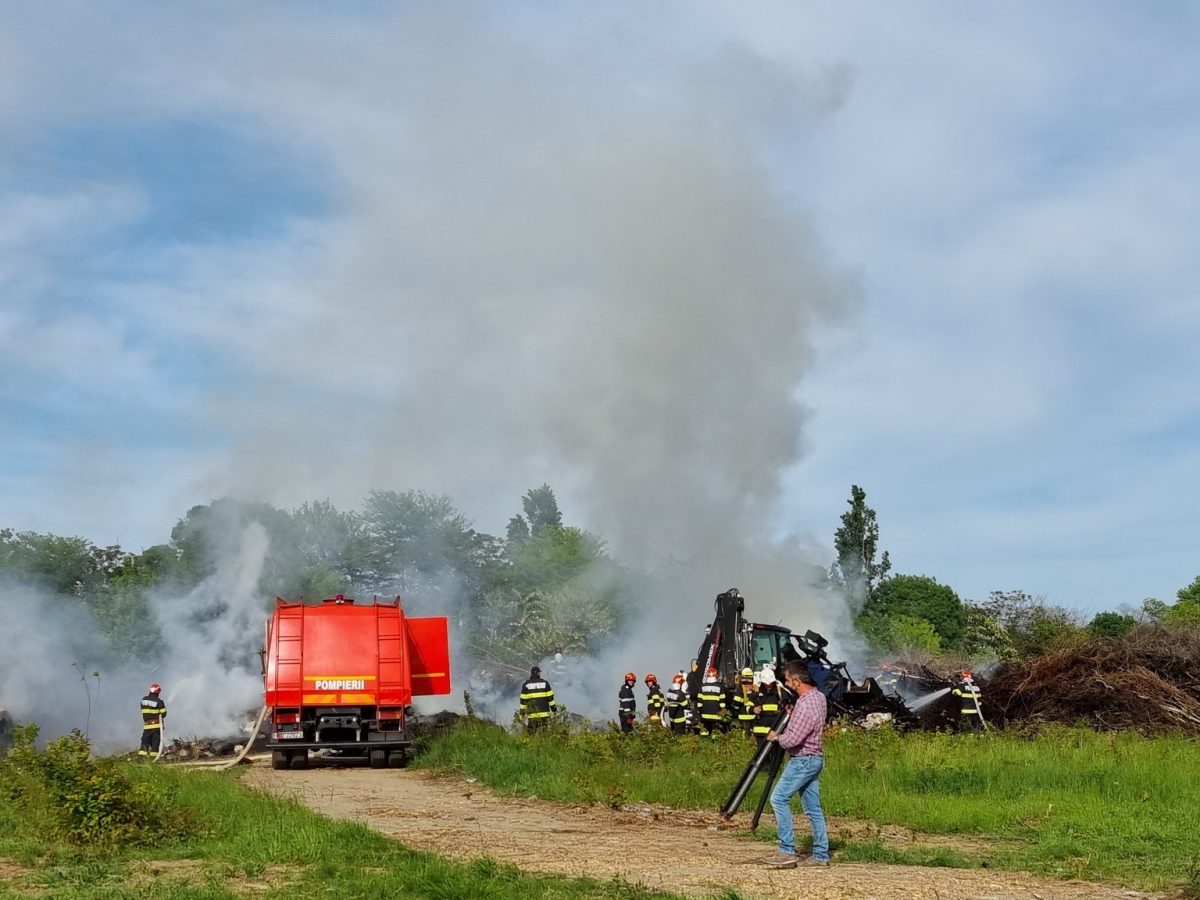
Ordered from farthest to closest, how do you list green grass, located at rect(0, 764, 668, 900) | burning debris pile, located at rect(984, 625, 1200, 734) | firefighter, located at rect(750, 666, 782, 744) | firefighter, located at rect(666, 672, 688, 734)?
firefighter, located at rect(666, 672, 688, 734), burning debris pile, located at rect(984, 625, 1200, 734), firefighter, located at rect(750, 666, 782, 744), green grass, located at rect(0, 764, 668, 900)

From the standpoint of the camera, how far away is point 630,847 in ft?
40.6

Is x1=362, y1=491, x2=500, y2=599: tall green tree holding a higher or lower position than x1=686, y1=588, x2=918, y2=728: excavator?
higher

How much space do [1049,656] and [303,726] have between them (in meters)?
17.0

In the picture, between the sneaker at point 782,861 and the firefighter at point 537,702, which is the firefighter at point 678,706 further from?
the sneaker at point 782,861

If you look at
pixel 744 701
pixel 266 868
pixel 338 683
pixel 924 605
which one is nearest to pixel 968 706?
pixel 744 701

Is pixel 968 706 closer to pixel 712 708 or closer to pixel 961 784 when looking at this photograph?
pixel 712 708

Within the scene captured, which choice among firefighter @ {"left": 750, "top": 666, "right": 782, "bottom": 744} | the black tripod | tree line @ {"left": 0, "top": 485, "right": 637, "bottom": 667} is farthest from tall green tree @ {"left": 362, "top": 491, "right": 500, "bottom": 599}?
the black tripod

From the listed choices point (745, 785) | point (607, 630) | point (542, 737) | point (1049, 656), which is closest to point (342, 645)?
point (542, 737)

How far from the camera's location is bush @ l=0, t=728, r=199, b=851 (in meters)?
11.7

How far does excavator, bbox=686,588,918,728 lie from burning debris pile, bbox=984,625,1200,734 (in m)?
3.24

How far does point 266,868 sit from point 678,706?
57.5ft

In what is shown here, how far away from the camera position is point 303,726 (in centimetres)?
2277

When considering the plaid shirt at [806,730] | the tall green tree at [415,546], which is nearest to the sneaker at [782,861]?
the plaid shirt at [806,730]

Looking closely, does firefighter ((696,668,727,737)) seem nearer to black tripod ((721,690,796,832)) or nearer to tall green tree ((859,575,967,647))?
black tripod ((721,690,796,832))
